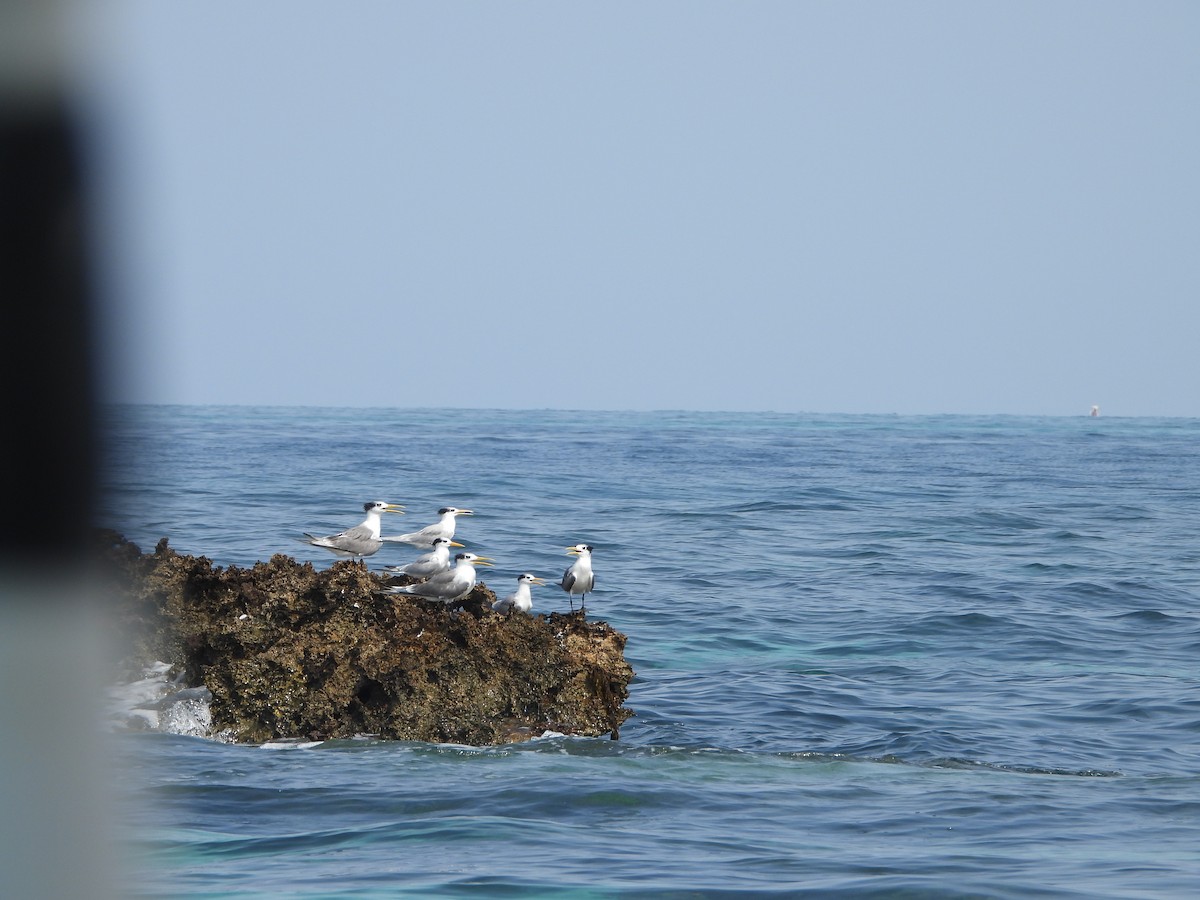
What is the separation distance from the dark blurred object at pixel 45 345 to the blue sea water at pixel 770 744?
66 mm

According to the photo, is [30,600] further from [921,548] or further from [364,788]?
[921,548]

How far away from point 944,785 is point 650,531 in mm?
16541

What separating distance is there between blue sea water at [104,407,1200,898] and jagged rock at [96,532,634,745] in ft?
0.75

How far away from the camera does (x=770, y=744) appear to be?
9.58m

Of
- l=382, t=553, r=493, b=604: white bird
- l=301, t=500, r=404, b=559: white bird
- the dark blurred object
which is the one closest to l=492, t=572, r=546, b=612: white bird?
l=382, t=553, r=493, b=604: white bird

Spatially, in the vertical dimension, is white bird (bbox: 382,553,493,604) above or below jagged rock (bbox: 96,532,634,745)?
above

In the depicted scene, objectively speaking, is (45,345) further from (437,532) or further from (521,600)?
(437,532)

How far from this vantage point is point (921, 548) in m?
23.6

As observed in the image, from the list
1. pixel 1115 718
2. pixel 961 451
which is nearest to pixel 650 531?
pixel 1115 718

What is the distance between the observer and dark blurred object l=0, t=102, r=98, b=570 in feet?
3.21

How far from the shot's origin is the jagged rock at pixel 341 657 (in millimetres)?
8367

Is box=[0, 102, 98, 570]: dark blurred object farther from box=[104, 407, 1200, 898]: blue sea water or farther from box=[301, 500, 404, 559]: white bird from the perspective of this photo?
box=[301, 500, 404, 559]: white bird

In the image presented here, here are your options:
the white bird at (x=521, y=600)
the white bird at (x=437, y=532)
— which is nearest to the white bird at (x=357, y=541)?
the white bird at (x=437, y=532)

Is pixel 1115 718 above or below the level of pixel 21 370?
below
